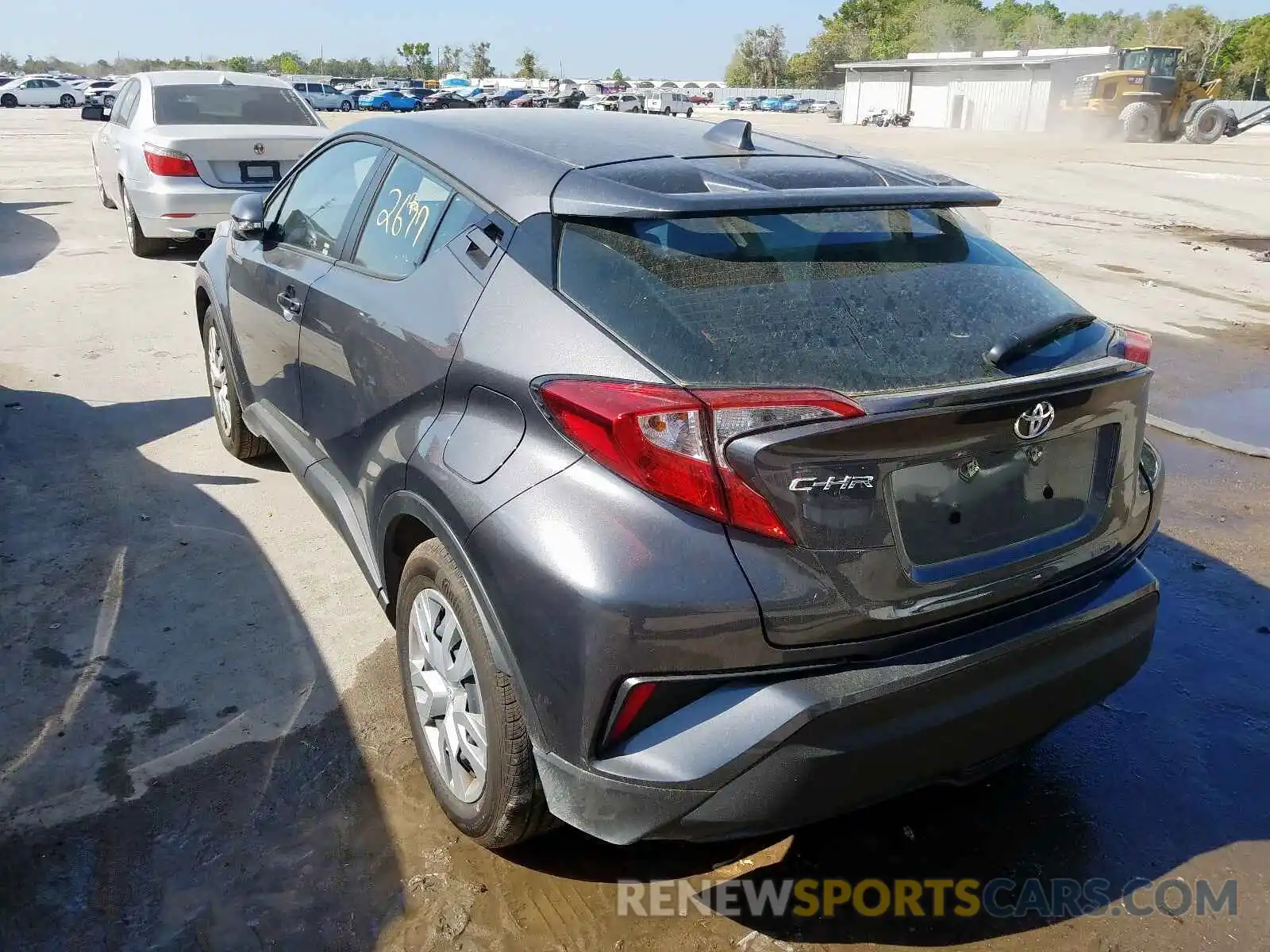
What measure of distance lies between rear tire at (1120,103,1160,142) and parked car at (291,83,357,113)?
40.4 meters

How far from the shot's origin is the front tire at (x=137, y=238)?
10211 millimetres

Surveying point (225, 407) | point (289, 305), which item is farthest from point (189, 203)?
point (289, 305)

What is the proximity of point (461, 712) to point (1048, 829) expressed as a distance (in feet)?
5.37

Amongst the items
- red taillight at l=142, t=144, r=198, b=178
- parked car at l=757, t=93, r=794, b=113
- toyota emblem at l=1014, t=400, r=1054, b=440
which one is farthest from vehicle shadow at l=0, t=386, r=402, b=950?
parked car at l=757, t=93, r=794, b=113

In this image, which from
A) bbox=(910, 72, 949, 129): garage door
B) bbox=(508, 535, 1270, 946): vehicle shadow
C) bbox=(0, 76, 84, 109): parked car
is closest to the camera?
bbox=(508, 535, 1270, 946): vehicle shadow

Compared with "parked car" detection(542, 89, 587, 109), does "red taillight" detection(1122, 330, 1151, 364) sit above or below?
above

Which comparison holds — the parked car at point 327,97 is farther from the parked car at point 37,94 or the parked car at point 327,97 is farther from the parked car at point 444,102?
the parked car at point 37,94

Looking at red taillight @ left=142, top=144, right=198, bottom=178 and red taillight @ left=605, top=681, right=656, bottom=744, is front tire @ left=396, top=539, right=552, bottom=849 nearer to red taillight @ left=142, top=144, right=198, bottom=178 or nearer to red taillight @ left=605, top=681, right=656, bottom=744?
red taillight @ left=605, top=681, right=656, bottom=744

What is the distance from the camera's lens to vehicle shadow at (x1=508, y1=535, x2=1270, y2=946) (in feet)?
8.52

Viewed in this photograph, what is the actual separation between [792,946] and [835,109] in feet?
265

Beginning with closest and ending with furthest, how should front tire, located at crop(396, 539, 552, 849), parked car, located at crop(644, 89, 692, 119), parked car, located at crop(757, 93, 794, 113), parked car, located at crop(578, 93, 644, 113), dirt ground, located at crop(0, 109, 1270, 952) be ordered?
front tire, located at crop(396, 539, 552, 849) < dirt ground, located at crop(0, 109, 1270, 952) < parked car, located at crop(578, 93, 644, 113) < parked car, located at crop(644, 89, 692, 119) < parked car, located at crop(757, 93, 794, 113)

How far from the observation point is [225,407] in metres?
5.17

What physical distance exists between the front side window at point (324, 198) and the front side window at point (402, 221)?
0.79 ft

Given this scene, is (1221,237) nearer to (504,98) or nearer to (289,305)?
(289,305)
